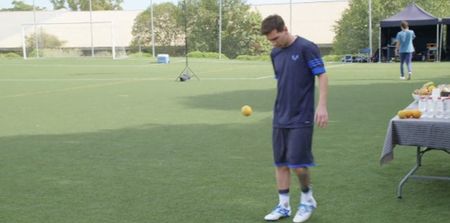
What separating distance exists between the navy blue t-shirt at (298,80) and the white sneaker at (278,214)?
759 mm

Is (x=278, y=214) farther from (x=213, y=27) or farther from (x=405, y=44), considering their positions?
(x=213, y=27)

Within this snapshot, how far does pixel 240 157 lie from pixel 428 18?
84.8ft

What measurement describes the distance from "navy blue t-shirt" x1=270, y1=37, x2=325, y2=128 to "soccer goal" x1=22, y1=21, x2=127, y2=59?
1701 inches

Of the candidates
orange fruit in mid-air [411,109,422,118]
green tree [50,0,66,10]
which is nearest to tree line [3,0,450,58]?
orange fruit in mid-air [411,109,422,118]

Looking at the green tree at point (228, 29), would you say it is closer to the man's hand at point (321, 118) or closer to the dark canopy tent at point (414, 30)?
the dark canopy tent at point (414, 30)

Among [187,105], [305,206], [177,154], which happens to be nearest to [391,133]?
[305,206]

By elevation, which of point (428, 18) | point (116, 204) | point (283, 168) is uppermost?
point (428, 18)

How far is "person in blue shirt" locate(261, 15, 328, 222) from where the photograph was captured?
4618mm

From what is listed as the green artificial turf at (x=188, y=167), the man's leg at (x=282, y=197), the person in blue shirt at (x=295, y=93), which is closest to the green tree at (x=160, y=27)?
the green artificial turf at (x=188, y=167)

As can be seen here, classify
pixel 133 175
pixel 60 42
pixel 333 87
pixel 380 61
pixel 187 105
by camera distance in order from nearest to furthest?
pixel 133 175 < pixel 187 105 < pixel 333 87 < pixel 380 61 < pixel 60 42

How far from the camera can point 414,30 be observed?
32.8 m

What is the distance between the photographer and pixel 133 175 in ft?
21.8

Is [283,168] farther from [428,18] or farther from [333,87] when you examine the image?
[428,18]

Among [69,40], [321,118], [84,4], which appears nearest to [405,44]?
[321,118]
